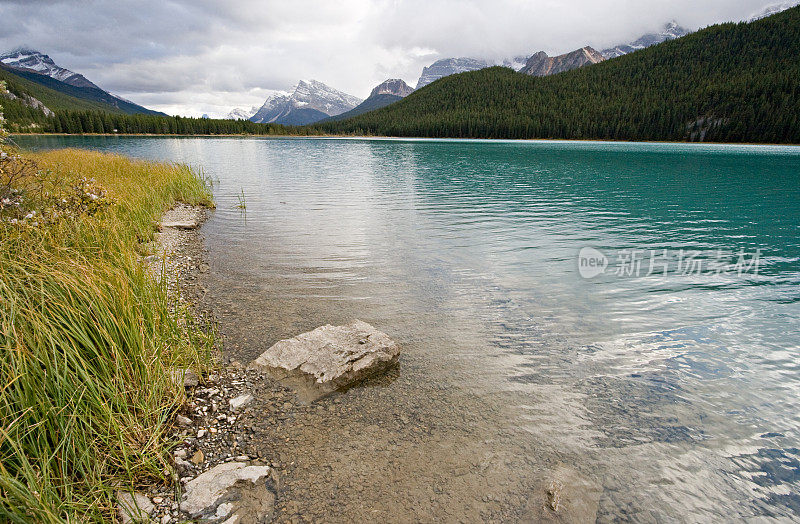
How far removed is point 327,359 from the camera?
7.16m

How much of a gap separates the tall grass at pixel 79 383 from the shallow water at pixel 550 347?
74.3 inches

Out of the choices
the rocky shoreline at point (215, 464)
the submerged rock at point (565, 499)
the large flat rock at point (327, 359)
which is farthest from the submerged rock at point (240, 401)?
the submerged rock at point (565, 499)

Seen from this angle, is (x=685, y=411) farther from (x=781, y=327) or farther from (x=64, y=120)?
(x=64, y=120)

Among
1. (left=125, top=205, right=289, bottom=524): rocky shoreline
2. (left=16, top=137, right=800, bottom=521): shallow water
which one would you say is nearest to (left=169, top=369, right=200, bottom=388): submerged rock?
(left=125, top=205, right=289, bottom=524): rocky shoreline

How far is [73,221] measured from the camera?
29.5 ft

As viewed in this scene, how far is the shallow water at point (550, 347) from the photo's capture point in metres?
5.21

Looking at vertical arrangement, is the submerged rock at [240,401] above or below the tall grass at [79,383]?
below

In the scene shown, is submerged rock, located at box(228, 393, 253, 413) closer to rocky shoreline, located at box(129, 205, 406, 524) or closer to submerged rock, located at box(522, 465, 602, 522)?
rocky shoreline, located at box(129, 205, 406, 524)

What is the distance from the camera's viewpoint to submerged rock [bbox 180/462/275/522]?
423 cm

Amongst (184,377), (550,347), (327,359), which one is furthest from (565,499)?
(184,377)

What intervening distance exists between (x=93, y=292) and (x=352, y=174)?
40156mm

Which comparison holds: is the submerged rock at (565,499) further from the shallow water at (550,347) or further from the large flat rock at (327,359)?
the large flat rock at (327,359)

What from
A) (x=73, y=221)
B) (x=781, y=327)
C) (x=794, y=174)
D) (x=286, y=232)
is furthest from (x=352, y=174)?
(x=794, y=174)

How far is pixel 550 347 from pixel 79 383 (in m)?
8.09
